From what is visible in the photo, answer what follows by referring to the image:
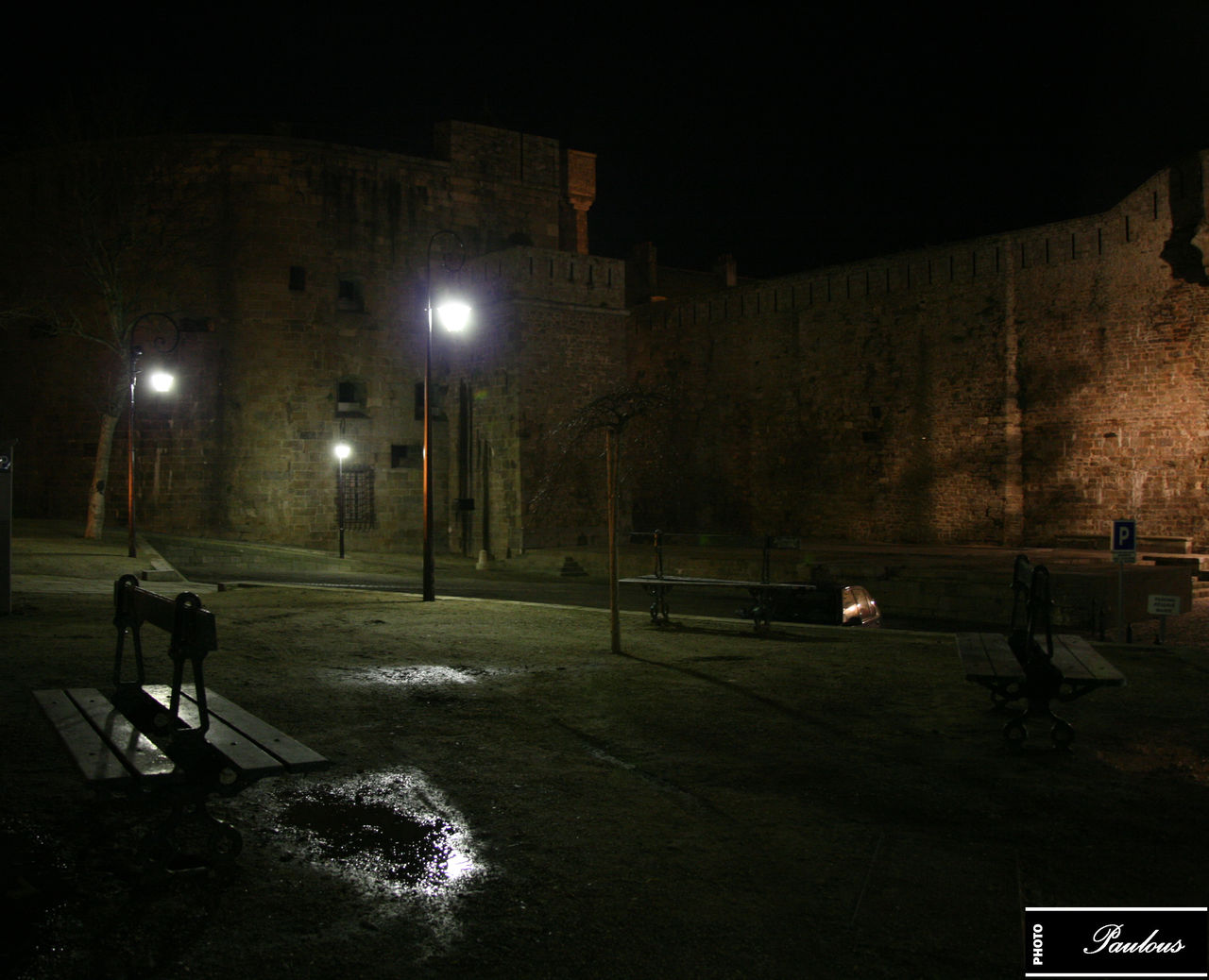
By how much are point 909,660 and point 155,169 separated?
21473 mm

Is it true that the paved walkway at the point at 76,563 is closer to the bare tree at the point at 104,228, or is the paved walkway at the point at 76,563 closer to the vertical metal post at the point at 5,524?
the vertical metal post at the point at 5,524

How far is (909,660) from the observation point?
287 inches

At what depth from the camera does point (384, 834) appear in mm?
3695

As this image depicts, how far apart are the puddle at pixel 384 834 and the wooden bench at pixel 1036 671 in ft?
8.91

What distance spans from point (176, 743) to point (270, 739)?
0.78 meters

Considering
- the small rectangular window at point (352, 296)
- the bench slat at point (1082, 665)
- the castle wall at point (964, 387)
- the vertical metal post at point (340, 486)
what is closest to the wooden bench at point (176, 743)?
the bench slat at point (1082, 665)

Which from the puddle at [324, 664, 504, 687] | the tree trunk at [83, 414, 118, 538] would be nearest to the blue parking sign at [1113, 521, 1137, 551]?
the puddle at [324, 664, 504, 687]

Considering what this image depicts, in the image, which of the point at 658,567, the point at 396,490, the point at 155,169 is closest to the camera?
the point at 658,567

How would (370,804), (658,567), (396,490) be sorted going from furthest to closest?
(396,490) < (658,567) < (370,804)

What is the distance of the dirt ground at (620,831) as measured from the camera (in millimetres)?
2838

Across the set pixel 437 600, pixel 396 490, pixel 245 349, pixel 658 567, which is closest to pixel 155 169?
pixel 245 349

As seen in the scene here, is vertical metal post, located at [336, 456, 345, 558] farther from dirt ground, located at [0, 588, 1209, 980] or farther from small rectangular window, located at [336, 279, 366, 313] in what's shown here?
dirt ground, located at [0, 588, 1209, 980]

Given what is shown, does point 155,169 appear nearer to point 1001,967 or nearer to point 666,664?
point 666,664

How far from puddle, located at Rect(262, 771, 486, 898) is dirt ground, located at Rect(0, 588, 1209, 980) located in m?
0.01
